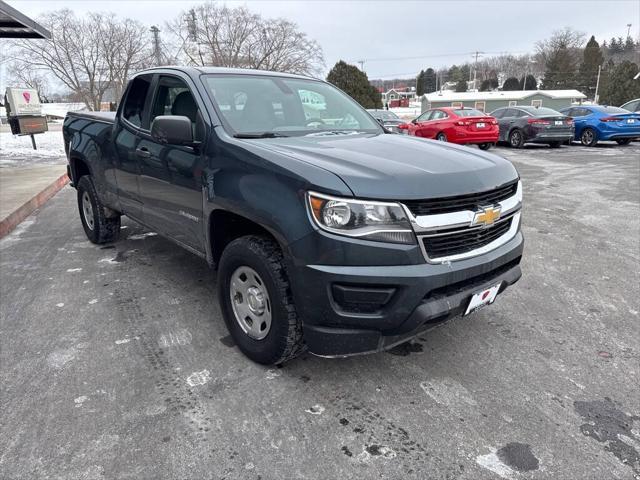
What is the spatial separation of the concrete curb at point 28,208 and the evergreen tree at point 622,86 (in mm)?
50575

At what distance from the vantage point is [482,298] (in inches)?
104

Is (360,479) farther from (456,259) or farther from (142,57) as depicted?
(142,57)

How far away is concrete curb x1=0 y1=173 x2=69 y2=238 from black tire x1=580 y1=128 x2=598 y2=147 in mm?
16177

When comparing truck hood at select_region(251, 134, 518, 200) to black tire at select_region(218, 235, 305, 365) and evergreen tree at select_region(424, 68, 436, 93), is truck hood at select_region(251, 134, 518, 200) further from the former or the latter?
evergreen tree at select_region(424, 68, 436, 93)

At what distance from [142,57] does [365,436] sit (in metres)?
37.0

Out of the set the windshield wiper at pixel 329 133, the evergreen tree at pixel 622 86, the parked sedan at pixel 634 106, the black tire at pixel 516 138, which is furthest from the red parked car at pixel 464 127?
the evergreen tree at pixel 622 86

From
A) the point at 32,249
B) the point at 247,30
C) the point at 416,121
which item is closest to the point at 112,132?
the point at 32,249

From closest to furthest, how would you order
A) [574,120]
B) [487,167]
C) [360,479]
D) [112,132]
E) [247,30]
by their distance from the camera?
[360,479] → [487,167] → [112,132] → [574,120] → [247,30]

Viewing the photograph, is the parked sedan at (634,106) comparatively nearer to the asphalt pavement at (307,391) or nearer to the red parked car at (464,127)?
the red parked car at (464,127)

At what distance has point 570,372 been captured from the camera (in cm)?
288

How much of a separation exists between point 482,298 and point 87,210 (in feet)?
15.6

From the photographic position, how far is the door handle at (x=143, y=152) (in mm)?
3802

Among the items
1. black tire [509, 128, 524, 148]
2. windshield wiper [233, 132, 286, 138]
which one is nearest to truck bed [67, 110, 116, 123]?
windshield wiper [233, 132, 286, 138]

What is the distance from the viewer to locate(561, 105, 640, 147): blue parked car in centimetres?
1564
